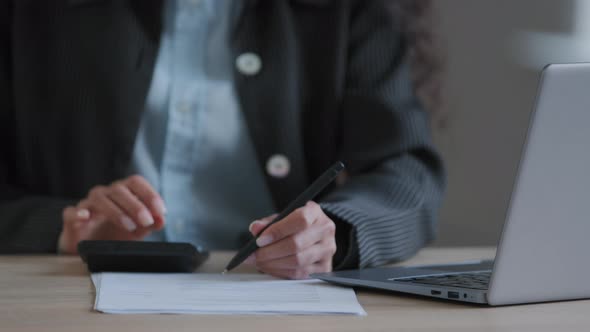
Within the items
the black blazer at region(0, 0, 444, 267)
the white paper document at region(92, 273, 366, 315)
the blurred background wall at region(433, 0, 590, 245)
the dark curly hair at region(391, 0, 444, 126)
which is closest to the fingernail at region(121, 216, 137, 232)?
the white paper document at region(92, 273, 366, 315)

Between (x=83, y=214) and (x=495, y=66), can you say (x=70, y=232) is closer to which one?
(x=83, y=214)

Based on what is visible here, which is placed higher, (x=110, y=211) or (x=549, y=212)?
(x=549, y=212)

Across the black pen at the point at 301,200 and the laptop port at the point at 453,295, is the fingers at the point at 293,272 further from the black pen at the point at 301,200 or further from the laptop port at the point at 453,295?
the laptop port at the point at 453,295

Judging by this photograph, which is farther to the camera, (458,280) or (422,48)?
(422,48)

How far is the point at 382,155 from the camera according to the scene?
4.04 feet

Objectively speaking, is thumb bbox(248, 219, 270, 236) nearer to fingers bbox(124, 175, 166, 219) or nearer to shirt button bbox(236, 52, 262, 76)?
fingers bbox(124, 175, 166, 219)

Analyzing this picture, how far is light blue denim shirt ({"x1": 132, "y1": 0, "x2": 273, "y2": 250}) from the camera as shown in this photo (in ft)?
4.33

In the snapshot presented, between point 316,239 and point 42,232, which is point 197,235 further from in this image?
point 316,239

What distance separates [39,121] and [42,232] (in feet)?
1.07

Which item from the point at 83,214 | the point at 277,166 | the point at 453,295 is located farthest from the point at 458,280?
the point at 277,166

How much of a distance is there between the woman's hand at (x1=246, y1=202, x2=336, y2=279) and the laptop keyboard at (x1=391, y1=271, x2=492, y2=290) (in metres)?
0.12

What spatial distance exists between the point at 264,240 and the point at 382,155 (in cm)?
44

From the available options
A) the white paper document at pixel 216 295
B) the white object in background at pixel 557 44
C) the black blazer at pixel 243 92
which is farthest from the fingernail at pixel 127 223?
the white object in background at pixel 557 44

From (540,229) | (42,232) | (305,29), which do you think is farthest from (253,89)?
(540,229)
